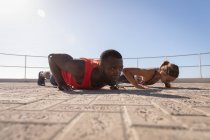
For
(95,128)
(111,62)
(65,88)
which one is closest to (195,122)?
(95,128)

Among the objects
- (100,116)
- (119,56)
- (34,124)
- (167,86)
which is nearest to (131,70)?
(119,56)

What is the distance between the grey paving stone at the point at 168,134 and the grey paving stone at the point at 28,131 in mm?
455

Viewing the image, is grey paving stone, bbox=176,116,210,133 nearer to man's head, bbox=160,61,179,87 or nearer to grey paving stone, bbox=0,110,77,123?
grey paving stone, bbox=0,110,77,123

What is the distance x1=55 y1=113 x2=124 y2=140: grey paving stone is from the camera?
126 centimetres

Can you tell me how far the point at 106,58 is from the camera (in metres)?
5.02

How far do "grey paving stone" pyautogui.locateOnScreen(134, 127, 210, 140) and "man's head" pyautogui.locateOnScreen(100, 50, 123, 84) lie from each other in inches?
139

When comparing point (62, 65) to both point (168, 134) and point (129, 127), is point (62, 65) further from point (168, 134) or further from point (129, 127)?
point (168, 134)

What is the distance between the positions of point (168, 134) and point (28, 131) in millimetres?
743

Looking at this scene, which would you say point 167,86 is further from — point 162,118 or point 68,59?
point 162,118

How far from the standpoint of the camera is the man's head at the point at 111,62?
16.3 feet

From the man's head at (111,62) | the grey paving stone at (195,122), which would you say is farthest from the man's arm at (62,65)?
the grey paving stone at (195,122)

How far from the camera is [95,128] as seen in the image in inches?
57.1

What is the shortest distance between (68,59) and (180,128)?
13.0ft

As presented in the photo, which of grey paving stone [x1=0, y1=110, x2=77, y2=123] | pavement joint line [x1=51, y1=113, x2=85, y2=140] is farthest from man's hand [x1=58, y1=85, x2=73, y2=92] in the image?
pavement joint line [x1=51, y1=113, x2=85, y2=140]
